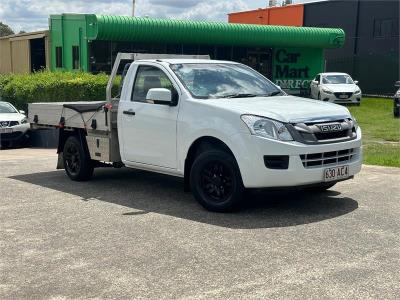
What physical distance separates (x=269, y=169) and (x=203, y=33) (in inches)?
880

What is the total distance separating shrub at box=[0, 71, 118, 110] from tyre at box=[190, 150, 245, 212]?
10.9m

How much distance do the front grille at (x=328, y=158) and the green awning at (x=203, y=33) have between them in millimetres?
18647

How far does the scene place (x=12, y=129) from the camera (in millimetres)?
16594

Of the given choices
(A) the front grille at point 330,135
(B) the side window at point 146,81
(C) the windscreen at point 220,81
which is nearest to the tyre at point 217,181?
(C) the windscreen at point 220,81

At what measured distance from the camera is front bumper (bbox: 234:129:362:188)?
254 inches

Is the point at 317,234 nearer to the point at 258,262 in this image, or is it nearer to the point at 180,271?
the point at 258,262

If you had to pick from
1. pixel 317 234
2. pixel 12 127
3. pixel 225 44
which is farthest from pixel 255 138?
pixel 225 44

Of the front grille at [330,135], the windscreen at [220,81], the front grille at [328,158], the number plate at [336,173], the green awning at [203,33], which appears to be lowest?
the number plate at [336,173]

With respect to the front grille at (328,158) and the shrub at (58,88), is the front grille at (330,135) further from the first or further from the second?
the shrub at (58,88)

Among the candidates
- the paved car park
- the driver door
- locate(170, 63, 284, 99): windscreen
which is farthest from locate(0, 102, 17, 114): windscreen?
locate(170, 63, 284, 99): windscreen

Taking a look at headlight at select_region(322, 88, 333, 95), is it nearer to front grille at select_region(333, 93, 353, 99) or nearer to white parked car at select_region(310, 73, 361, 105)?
white parked car at select_region(310, 73, 361, 105)

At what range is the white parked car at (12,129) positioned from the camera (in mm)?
16500

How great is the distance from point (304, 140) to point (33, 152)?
33.6ft

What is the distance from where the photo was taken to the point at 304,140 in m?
6.55
